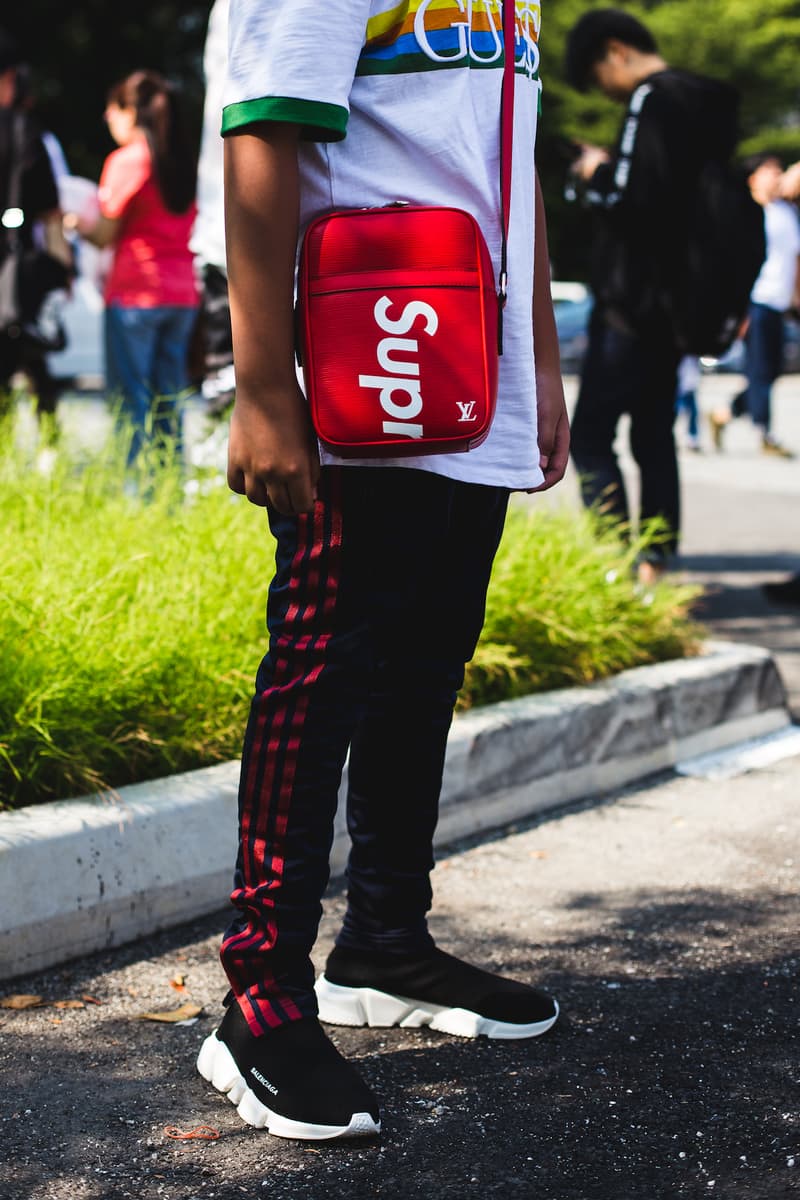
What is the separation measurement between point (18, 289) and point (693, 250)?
3.14 m

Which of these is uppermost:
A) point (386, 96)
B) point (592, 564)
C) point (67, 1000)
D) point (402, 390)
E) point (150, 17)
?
point (150, 17)

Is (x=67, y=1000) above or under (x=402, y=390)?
under

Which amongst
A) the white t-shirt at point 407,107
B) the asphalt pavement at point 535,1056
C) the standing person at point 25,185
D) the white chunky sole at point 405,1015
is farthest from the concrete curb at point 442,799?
the standing person at point 25,185

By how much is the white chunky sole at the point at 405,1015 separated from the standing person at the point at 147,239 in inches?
161

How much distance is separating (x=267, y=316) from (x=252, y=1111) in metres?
1.13

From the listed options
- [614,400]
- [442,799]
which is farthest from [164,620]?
[614,400]

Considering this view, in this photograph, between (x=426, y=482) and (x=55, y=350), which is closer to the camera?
(x=426, y=482)

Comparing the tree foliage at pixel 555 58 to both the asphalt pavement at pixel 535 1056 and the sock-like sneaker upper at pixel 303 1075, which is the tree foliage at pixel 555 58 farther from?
the sock-like sneaker upper at pixel 303 1075

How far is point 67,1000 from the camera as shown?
264 cm

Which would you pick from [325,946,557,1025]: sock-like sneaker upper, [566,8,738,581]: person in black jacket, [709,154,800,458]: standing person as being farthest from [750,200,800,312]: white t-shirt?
[325,946,557,1025]: sock-like sneaker upper

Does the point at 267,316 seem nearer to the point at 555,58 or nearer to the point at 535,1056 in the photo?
the point at 535,1056

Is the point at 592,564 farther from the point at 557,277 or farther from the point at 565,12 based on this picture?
the point at 565,12

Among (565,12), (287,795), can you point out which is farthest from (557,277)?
(287,795)

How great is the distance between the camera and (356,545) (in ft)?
6.81
